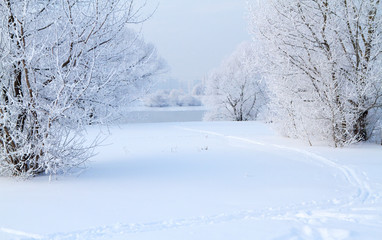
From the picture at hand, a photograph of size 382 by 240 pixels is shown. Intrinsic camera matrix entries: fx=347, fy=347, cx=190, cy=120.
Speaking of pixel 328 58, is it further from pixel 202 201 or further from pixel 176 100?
pixel 176 100

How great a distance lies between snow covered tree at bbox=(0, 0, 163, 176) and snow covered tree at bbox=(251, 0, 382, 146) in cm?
515

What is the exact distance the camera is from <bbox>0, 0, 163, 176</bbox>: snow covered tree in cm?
524

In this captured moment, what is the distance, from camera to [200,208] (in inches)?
162

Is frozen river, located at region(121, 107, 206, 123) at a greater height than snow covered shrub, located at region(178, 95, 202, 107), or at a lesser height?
lesser

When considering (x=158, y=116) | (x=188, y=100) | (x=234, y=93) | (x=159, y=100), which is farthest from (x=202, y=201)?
(x=188, y=100)

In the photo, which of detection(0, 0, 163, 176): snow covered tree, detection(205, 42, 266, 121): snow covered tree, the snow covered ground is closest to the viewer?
the snow covered ground

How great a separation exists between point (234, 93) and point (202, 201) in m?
24.8

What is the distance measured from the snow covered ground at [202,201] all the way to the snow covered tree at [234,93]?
21.6 m

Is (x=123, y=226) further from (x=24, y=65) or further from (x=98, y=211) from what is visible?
(x=24, y=65)

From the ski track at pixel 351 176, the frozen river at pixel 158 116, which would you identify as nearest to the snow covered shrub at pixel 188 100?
the frozen river at pixel 158 116

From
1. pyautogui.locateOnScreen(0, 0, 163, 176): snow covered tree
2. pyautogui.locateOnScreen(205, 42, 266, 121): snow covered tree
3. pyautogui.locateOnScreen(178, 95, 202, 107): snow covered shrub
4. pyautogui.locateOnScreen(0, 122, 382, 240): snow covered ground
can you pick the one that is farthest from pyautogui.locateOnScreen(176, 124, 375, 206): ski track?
pyautogui.locateOnScreen(178, 95, 202, 107): snow covered shrub

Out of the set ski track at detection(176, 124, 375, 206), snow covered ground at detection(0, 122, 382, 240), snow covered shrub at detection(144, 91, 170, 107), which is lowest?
snow covered ground at detection(0, 122, 382, 240)

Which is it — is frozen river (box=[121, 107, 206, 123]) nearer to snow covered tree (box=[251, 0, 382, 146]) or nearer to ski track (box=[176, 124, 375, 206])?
snow covered tree (box=[251, 0, 382, 146])

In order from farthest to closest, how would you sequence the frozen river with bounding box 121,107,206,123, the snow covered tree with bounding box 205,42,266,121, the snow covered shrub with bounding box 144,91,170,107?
the snow covered shrub with bounding box 144,91,170,107, the snow covered tree with bounding box 205,42,266,121, the frozen river with bounding box 121,107,206,123
